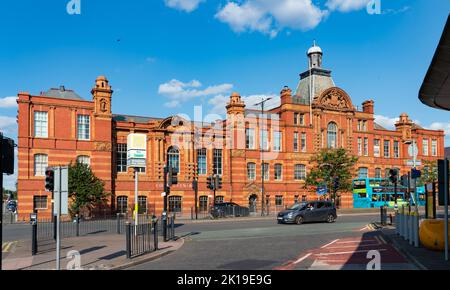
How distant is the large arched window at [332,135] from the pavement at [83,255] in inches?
1592

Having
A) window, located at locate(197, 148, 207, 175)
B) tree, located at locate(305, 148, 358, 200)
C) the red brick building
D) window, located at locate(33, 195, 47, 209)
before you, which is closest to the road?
window, located at locate(33, 195, 47, 209)

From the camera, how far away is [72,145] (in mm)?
41219

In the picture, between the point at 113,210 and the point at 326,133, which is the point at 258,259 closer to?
the point at 113,210

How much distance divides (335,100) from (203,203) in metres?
22.3

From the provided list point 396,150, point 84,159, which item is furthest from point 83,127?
point 396,150

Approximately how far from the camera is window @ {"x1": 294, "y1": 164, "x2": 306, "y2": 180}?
178ft

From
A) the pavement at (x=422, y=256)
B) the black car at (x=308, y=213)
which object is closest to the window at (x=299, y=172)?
the black car at (x=308, y=213)

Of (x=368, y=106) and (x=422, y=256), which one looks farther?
(x=368, y=106)

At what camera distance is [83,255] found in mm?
14766

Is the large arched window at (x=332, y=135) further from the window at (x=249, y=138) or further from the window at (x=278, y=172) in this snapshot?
the window at (x=249, y=138)

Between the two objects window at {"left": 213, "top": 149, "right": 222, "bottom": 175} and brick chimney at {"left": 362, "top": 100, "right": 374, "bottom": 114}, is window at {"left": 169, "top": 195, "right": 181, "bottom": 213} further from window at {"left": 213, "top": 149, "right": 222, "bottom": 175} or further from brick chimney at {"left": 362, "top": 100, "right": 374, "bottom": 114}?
brick chimney at {"left": 362, "top": 100, "right": 374, "bottom": 114}

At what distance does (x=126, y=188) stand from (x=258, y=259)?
32.3m

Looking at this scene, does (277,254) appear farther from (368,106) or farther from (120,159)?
(368,106)
